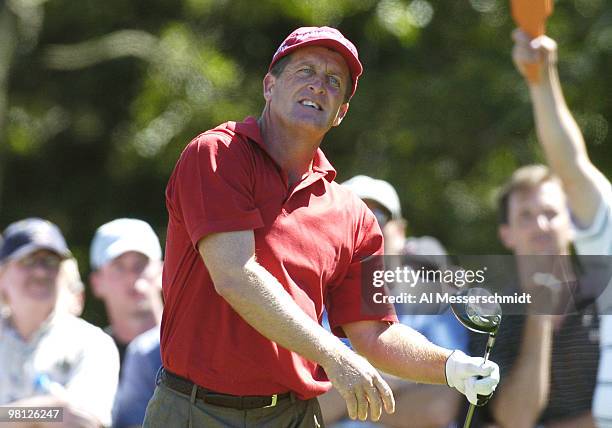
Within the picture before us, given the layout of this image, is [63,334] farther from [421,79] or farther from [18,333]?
[421,79]

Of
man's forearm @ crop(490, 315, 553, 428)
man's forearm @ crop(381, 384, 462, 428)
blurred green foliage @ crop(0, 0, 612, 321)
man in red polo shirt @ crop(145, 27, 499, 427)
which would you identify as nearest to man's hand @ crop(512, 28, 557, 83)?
man's forearm @ crop(490, 315, 553, 428)

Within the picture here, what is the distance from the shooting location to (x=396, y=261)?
4.93 metres

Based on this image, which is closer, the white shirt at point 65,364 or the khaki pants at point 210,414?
the khaki pants at point 210,414

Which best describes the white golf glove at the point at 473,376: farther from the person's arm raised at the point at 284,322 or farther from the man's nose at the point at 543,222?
Result: the man's nose at the point at 543,222

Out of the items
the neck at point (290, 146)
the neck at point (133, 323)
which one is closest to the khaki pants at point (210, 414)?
the neck at point (290, 146)

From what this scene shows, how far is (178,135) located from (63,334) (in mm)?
4371

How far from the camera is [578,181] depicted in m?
5.58

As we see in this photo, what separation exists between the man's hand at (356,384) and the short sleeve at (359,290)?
24.8 inches

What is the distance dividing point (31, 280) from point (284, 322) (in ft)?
10.9

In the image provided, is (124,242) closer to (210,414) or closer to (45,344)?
(45,344)

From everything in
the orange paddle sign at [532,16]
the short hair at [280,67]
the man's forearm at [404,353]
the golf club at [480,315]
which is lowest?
the man's forearm at [404,353]

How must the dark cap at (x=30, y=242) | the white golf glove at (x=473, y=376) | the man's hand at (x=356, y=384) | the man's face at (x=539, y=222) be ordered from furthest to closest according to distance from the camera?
the dark cap at (x=30, y=242), the man's face at (x=539, y=222), the white golf glove at (x=473, y=376), the man's hand at (x=356, y=384)

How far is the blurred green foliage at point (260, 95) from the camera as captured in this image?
997 centimetres

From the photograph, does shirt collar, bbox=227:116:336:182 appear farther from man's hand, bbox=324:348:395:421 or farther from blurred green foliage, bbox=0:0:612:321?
blurred green foliage, bbox=0:0:612:321
